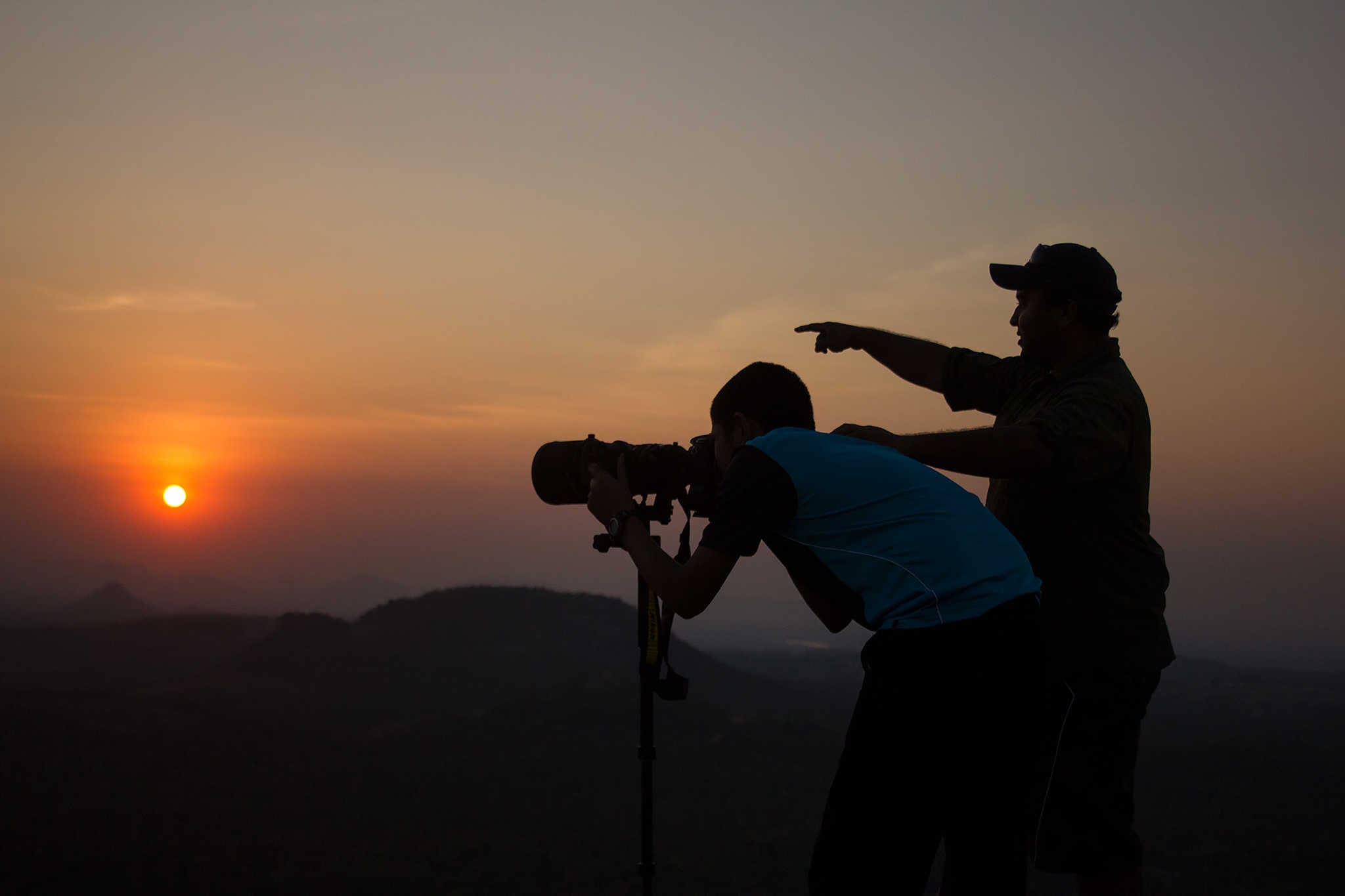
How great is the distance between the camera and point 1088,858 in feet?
11.8

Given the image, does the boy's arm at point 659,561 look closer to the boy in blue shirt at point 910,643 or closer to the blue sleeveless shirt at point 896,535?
the boy in blue shirt at point 910,643

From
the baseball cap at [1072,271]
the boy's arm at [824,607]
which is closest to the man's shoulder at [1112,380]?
the baseball cap at [1072,271]

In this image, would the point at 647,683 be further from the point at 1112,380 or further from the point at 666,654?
the point at 1112,380

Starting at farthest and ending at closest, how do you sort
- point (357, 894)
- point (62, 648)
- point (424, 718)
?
point (62, 648)
point (424, 718)
point (357, 894)

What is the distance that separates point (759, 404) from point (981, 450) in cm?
73

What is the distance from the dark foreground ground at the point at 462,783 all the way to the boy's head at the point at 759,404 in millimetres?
10984

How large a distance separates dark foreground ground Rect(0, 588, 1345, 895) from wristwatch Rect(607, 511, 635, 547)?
10.5m

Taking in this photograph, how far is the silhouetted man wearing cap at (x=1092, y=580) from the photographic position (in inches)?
142

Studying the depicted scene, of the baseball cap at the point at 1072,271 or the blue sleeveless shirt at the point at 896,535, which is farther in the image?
the baseball cap at the point at 1072,271

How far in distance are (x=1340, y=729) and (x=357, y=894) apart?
33053mm

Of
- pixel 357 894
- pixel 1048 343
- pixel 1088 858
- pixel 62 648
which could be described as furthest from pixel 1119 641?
pixel 62 648

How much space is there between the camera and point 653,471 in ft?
12.9

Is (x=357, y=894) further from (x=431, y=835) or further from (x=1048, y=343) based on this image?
(x=1048, y=343)

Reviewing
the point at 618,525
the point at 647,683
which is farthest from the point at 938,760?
the point at 647,683
